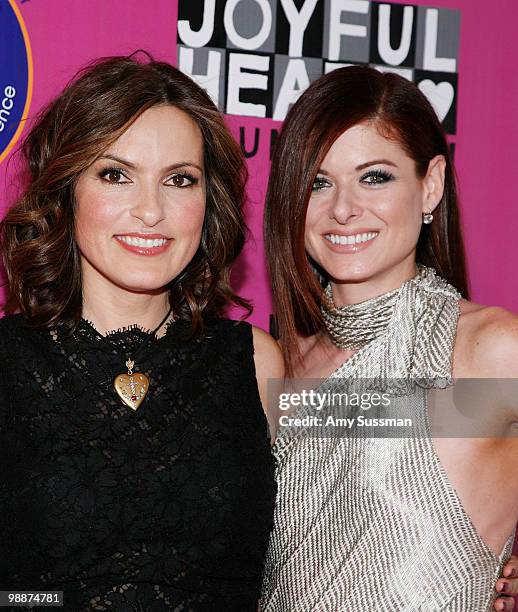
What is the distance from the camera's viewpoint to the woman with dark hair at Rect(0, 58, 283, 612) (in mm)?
1795

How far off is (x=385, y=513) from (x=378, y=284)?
54 cm

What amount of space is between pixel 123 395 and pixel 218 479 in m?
0.27

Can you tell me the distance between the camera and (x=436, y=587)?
1833 mm

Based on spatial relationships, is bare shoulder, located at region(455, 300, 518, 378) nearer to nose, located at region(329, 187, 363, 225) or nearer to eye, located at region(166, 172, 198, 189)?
nose, located at region(329, 187, 363, 225)

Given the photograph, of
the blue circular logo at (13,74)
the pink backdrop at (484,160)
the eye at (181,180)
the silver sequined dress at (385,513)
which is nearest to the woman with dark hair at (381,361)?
the silver sequined dress at (385,513)

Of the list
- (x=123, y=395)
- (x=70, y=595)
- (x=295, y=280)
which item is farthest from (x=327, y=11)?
(x=70, y=595)

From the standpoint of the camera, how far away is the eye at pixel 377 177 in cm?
204

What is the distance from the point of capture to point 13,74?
2320 millimetres

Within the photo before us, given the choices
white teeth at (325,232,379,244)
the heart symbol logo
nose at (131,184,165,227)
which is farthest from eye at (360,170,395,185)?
the heart symbol logo

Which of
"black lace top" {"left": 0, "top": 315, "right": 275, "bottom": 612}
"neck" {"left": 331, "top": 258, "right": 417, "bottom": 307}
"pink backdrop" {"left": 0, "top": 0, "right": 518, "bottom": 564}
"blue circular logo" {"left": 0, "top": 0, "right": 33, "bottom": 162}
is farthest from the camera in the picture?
"pink backdrop" {"left": 0, "top": 0, "right": 518, "bottom": 564}

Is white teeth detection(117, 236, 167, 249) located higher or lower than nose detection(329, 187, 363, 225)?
lower

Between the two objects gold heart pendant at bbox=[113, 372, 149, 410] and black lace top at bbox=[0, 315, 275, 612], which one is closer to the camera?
black lace top at bbox=[0, 315, 275, 612]

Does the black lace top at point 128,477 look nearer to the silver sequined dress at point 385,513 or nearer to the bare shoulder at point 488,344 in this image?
the silver sequined dress at point 385,513

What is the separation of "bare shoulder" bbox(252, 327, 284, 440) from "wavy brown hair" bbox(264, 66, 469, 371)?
42 mm
